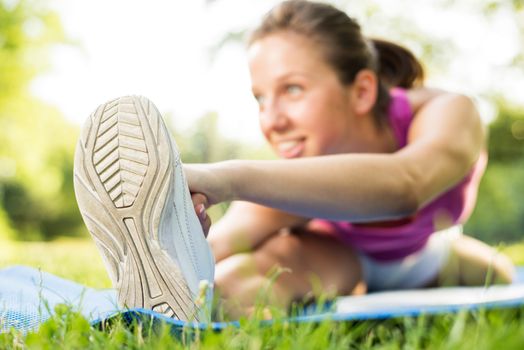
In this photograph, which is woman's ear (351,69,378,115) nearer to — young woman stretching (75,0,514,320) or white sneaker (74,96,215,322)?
young woman stretching (75,0,514,320)

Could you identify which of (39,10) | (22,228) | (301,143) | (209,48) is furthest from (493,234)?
(22,228)

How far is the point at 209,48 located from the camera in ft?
35.3

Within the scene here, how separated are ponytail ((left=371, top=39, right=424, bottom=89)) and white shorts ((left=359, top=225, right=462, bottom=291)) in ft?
2.24

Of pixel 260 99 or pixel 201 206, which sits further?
pixel 260 99

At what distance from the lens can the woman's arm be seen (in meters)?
1.29

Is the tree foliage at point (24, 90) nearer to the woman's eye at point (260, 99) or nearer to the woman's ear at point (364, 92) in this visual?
the woman's eye at point (260, 99)

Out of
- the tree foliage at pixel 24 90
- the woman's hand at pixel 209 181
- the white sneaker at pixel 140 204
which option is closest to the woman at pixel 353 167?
the woman's hand at pixel 209 181

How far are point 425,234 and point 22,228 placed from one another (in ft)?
48.7

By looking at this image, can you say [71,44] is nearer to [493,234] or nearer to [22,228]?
[22,228]

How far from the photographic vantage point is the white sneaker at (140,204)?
1154 millimetres

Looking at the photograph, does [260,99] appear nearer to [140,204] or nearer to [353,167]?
[353,167]

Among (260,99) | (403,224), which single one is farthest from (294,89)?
(403,224)

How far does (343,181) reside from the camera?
138 centimetres

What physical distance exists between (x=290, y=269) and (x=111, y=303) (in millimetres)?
581
